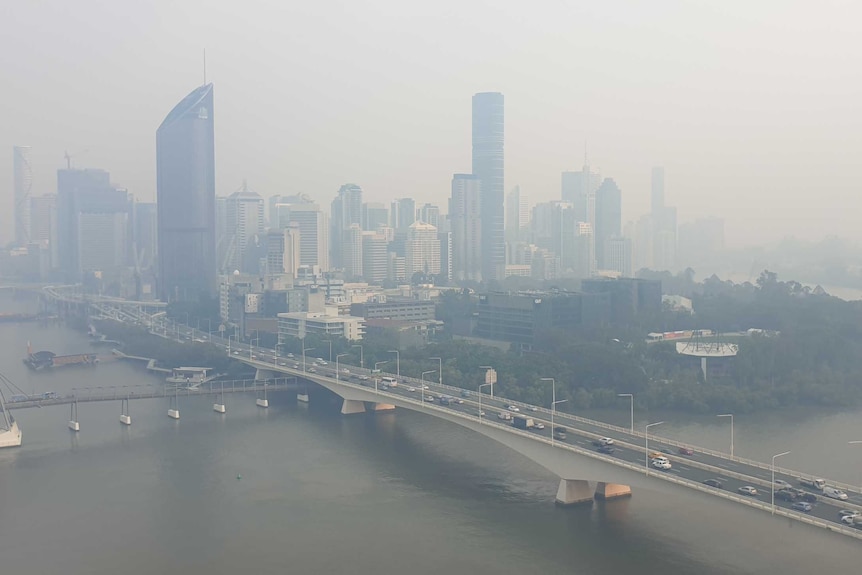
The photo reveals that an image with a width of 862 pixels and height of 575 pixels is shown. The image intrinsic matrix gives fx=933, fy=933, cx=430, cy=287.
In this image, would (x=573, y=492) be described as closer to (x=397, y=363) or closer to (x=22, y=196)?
(x=397, y=363)

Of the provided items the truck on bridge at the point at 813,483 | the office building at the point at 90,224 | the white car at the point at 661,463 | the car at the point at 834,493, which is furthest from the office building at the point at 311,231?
the car at the point at 834,493

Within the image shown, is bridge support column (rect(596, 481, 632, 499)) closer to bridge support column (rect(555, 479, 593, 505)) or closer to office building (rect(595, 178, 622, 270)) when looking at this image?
bridge support column (rect(555, 479, 593, 505))

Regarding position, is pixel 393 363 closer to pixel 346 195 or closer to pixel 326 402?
pixel 326 402

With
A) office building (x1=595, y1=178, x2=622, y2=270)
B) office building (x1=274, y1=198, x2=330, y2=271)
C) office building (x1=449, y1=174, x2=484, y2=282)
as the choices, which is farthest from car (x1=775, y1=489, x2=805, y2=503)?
office building (x1=595, y1=178, x2=622, y2=270)

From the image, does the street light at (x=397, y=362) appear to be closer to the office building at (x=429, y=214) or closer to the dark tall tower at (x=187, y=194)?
the dark tall tower at (x=187, y=194)

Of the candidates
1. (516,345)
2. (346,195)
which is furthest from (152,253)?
(516,345)
